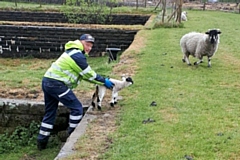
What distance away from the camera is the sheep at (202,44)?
35.3 feet

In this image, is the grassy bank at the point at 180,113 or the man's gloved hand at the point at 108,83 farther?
the man's gloved hand at the point at 108,83

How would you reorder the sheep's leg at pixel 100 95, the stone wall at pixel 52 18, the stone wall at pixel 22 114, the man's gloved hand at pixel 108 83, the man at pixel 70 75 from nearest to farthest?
1. the man at pixel 70 75
2. the man's gloved hand at pixel 108 83
3. the sheep's leg at pixel 100 95
4. the stone wall at pixel 22 114
5. the stone wall at pixel 52 18

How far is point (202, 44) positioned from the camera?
1101 centimetres

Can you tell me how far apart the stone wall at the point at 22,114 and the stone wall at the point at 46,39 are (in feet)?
36.4

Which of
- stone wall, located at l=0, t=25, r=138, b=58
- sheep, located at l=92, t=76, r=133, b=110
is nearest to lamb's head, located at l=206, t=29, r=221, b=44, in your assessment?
sheep, located at l=92, t=76, r=133, b=110

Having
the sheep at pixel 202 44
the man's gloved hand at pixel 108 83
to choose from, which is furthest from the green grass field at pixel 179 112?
the man's gloved hand at pixel 108 83

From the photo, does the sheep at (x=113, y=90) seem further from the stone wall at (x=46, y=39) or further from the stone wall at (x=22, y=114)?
the stone wall at (x=46, y=39)

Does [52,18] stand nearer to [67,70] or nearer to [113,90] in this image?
[113,90]

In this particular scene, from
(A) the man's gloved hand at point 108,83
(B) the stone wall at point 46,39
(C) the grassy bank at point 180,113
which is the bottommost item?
(B) the stone wall at point 46,39

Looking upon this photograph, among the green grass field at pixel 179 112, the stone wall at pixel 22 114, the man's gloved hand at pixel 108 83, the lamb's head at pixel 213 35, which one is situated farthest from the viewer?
the lamb's head at pixel 213 35

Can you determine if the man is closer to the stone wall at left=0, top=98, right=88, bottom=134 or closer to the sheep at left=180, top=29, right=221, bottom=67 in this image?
the stone wall at left=0, top=98, right=88, bottom=134

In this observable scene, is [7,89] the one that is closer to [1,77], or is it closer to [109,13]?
[1,77]

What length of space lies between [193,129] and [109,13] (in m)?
21.5

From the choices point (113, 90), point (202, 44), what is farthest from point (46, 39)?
point (113, 90)
